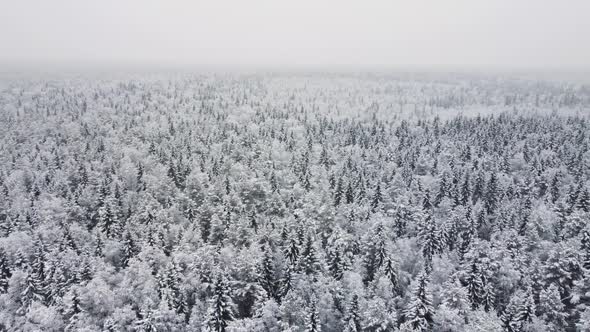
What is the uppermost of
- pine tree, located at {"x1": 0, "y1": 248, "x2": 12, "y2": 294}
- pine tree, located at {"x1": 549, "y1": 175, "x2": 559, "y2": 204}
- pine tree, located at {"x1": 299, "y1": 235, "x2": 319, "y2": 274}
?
pine tree, located at {"x1": 549, "y1": 175, "x2": 559, "y2": 204}

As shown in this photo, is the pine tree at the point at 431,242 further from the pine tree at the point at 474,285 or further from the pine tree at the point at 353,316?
the pine tree at the point at 353,316

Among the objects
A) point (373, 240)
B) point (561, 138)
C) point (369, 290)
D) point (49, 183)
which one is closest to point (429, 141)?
point (561, 138)

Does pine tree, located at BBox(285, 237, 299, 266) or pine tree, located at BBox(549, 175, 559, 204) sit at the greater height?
pine tree, located at BBox(549, 175, 559, 204)

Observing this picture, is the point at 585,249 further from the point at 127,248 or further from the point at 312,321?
the point at 127,248

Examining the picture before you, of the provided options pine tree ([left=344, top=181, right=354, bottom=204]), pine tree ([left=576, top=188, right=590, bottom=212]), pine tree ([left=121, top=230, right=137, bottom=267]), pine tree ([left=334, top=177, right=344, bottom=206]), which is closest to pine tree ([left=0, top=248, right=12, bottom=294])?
pine tree ([left=121, top=230, right=137, bottom=267])

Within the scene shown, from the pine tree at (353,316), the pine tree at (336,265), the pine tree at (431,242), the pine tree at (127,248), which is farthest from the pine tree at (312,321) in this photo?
the pine tree at (127,248)

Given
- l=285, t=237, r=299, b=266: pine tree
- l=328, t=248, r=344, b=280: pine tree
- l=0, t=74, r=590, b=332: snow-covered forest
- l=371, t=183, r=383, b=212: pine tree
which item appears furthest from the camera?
l=371, t=183, r=383, b=212: pine tree

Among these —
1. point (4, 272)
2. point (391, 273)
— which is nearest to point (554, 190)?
Answer: point (391, 273)

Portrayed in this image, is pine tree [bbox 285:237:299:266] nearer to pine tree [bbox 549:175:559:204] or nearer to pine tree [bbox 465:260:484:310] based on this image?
pine tree [bbox 465:260:484:310]
